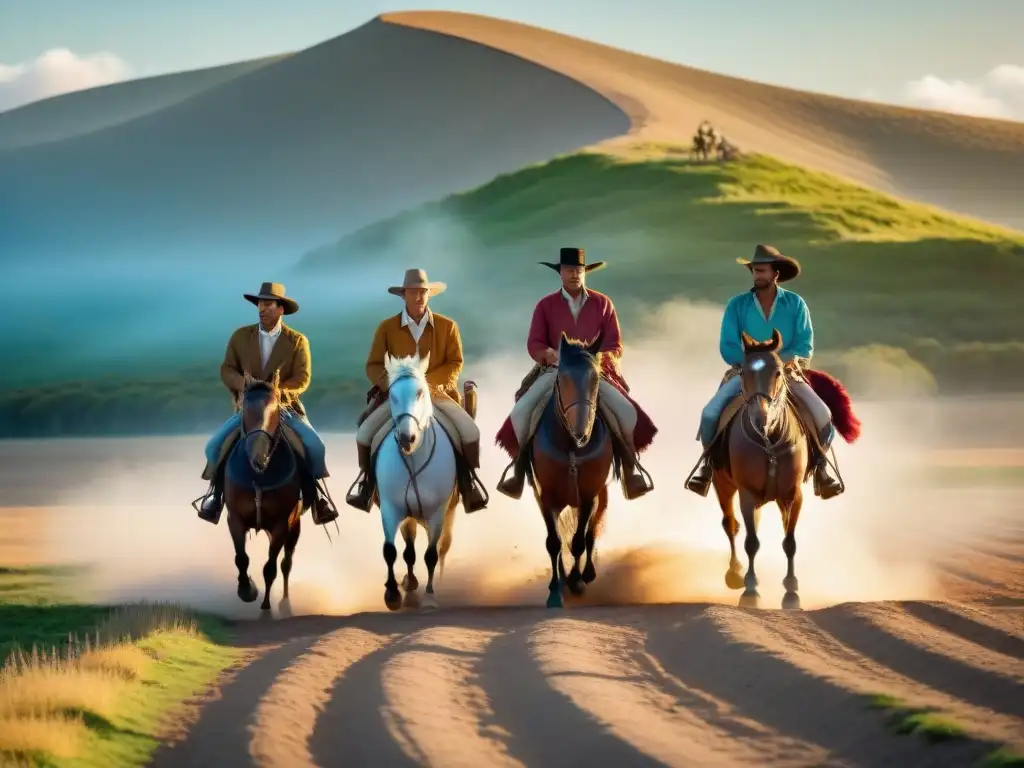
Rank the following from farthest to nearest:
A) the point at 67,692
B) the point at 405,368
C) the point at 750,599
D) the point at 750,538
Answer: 1. the point at 750,538
2. the point at 750,599
3. the point at 405,368
4. the point at 67,692

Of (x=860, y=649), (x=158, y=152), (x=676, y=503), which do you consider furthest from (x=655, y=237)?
(x=158, y=152)

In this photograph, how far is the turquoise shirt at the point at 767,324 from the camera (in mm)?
16906

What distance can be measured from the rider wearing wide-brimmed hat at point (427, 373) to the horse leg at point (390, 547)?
0.52 m

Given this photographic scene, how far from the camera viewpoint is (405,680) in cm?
1166

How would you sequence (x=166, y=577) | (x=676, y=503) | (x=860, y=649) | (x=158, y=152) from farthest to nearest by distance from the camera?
(x=158, y=152) < (x=676, y=503) < (x=166, y=577) < (x=860, y=649)

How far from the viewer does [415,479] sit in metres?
16.4

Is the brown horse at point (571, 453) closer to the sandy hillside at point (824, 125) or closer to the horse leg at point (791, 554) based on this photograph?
the horse leg at point (791, 554)

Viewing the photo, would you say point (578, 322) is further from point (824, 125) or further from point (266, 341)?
point (824, 125)

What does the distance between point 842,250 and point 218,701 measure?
63.0 metres

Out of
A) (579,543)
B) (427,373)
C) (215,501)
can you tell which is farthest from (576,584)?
(215,501)

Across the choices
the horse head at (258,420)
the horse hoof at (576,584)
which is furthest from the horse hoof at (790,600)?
the horse head at (258,420)

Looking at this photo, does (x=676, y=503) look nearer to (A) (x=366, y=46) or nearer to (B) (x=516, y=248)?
(B) (x=516, y=248)

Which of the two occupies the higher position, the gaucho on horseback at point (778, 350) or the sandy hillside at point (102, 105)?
the sandy hillside at point (102, 105)

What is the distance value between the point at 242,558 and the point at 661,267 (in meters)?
53.6
